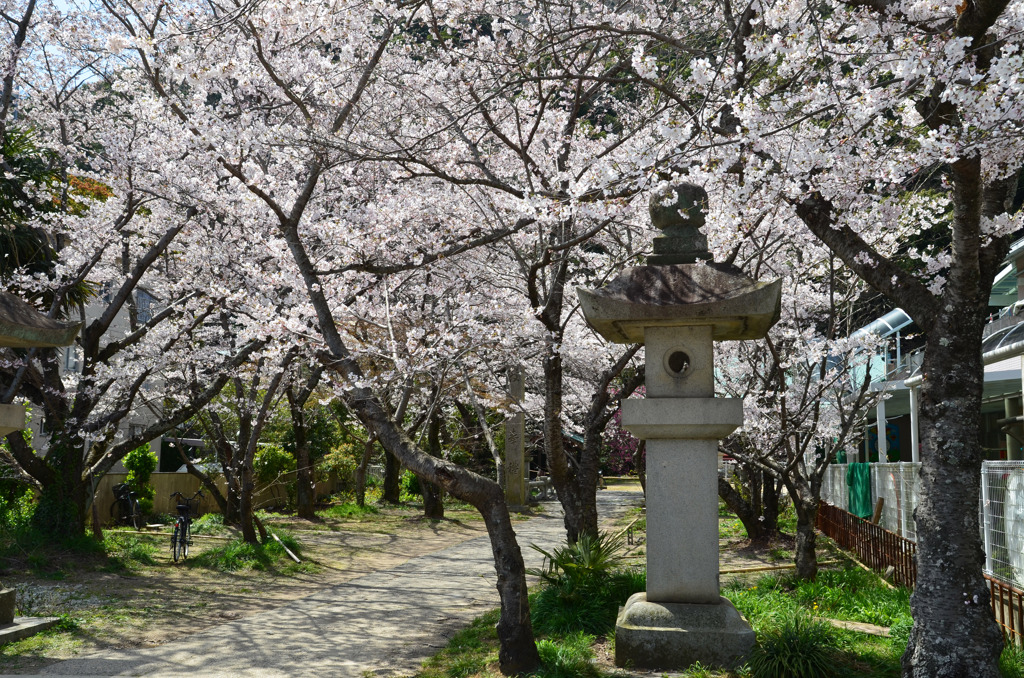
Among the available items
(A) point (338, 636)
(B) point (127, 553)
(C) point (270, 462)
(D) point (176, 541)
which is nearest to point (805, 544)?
(A) point (338, 636)

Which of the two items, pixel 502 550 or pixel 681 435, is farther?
pixel 502 550

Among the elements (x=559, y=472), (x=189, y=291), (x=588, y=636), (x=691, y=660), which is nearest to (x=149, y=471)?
(x=189, y=291)

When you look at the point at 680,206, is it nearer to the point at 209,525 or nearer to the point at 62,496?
the point at 62,496

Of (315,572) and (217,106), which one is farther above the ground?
(217,106)

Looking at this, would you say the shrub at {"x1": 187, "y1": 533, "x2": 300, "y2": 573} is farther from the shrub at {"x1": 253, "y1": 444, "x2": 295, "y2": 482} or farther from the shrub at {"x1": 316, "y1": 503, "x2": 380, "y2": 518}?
the shrub at {"x1": 253, "y1": 444, "x2": 295, "y2": 482}

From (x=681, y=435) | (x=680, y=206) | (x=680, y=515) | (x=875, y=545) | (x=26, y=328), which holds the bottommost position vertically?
(x=875, y=545)

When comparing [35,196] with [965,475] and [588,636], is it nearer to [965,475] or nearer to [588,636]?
[588,636]

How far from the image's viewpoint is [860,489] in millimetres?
14953

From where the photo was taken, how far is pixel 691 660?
5984mm

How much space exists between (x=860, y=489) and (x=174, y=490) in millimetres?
16277

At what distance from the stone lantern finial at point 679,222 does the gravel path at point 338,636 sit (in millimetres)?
4409

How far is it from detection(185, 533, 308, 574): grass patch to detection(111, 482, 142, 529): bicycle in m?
4.26

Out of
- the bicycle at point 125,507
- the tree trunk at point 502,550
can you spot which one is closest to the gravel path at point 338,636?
the tree trunk at point 502,550

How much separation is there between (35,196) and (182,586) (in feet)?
22.4
